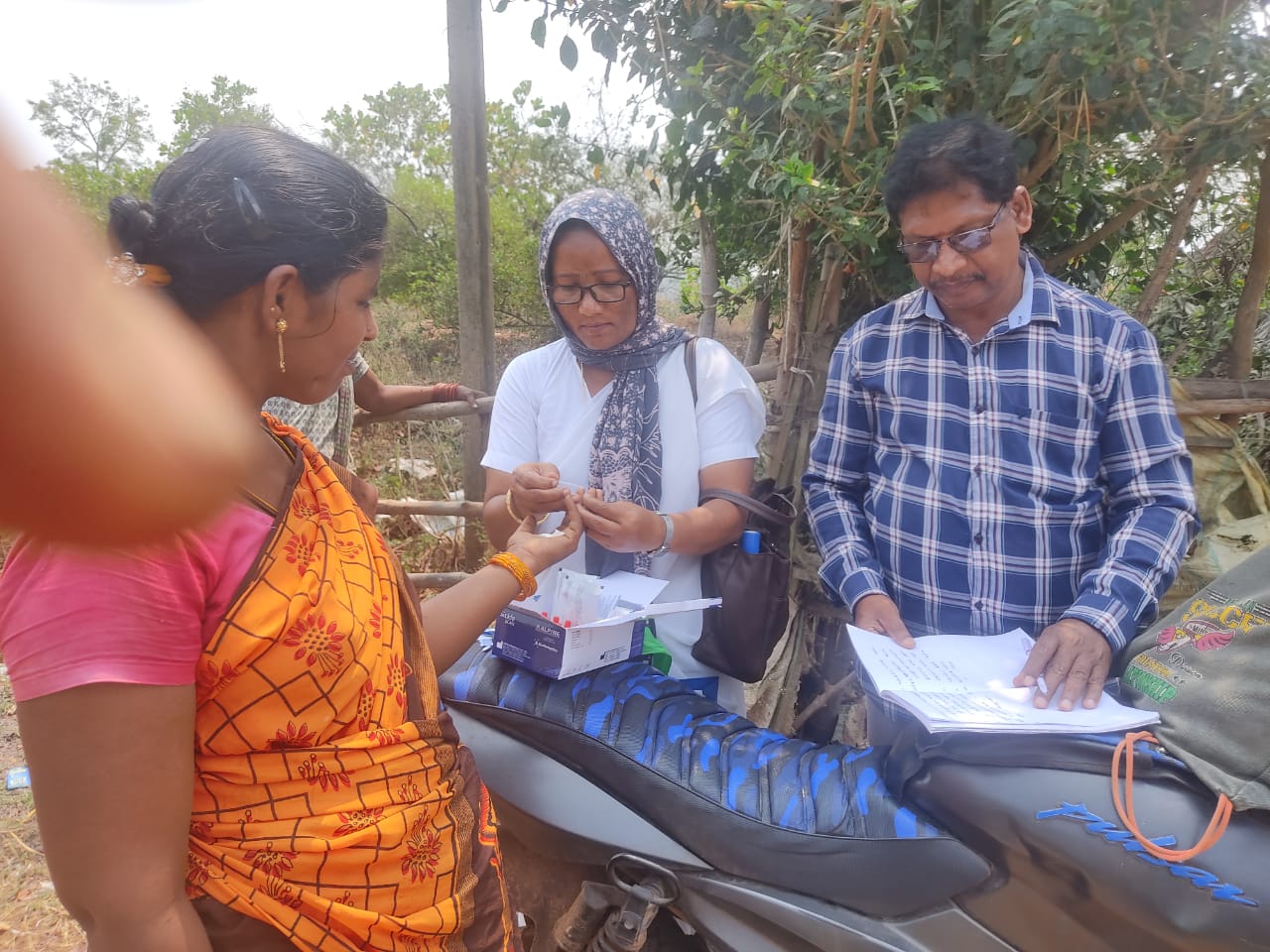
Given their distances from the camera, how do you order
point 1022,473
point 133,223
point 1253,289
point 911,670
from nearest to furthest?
point 133,223
point 911,670
point 1022,473
point 1253,289

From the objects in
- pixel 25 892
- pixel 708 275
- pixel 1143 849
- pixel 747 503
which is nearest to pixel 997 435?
pixel 747 503

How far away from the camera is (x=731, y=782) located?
138cm

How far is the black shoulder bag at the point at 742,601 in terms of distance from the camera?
5.88 ft

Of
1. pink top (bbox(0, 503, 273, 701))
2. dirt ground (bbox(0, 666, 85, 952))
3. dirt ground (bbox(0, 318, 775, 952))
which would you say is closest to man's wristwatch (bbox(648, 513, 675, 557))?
pink top (bbox(0, 503, 273, 701))

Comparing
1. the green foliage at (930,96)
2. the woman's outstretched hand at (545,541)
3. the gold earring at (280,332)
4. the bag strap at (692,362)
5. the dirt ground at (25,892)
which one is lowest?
the dirt ground at (25,892)

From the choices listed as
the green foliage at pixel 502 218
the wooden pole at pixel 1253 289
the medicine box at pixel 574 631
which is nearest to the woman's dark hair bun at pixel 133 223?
the medicine box at pixel 574 631

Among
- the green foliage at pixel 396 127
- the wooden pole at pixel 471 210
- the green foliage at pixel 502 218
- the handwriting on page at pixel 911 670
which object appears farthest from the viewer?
the green foliage at pixel 396 127

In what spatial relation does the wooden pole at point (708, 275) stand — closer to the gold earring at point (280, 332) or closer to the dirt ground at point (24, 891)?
the gold earring at point (280, 332)

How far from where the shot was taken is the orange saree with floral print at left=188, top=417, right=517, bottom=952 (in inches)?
36.6

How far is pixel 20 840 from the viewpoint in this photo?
8.39ft

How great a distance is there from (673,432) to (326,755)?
1089mm

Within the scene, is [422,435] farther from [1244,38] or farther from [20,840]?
[1244,38]

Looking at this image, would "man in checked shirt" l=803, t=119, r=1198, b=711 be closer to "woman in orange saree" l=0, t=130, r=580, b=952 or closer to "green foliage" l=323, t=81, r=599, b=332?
"woman in orange saree" l=0, t=130, r=580, b=952

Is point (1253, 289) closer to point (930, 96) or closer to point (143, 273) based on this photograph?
point (930, 96)
